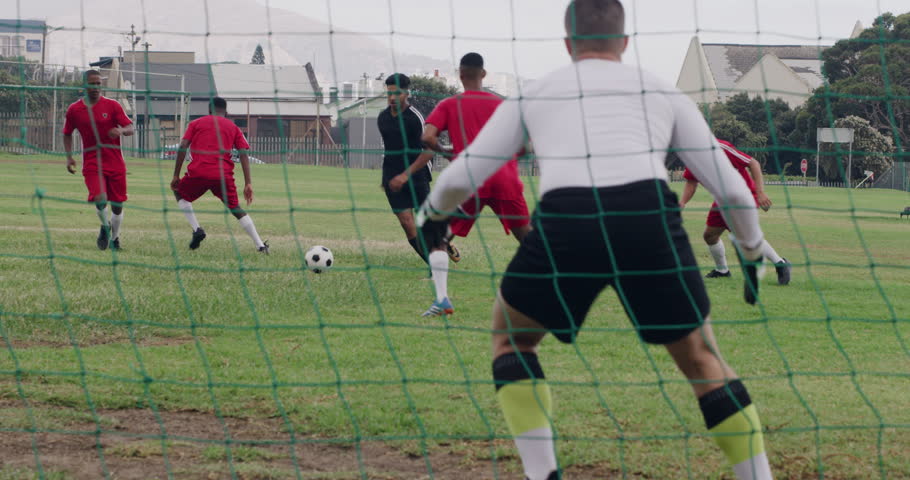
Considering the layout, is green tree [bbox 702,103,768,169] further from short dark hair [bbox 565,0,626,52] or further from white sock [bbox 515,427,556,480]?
white sock [bbox 515,427,556,480]

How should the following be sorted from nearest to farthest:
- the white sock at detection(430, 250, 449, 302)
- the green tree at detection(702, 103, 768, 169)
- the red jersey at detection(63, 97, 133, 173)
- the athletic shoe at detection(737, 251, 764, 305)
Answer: the athletic shoe at detection(737, 251, 764, 305) < the green tree at detection(702, 103, 768, 169) < the white sock at detection(430, 250, 449, 302) < the red jersey at detection(63, 97, 133, 173)

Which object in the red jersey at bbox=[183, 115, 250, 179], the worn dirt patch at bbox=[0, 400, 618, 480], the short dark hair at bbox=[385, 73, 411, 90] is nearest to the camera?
the worn dirt patch at bbox=[0, 400, 618, 480]

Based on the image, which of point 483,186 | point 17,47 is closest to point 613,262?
point 483,186

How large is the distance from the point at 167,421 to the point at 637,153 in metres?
2.72

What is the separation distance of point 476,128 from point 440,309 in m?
1.39

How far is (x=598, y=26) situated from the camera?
10.6 ft

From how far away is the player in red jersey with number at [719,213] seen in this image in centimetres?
894

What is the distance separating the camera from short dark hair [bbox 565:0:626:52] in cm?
322

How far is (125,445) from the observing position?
4211 mm

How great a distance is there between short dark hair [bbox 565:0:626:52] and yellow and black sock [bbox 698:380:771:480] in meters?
1.19

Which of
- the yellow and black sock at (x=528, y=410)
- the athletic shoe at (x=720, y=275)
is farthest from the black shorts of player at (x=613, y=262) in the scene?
the athletic shoe at (x=720, y=275)

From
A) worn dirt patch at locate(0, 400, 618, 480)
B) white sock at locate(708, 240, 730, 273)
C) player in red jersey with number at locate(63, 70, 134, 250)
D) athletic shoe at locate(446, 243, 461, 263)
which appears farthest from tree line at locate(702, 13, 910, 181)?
worn dirt patch at locate(0, 400, 618, 480)

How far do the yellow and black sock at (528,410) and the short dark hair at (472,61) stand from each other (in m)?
4.25

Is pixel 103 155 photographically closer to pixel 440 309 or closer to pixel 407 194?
pixel 407 194
